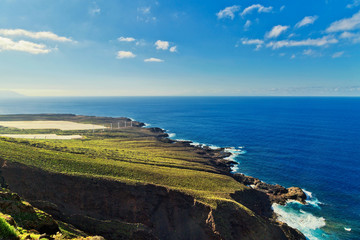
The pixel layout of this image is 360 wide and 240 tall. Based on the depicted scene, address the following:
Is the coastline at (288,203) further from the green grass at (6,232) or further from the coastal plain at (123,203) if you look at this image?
the green grass at (6,232)

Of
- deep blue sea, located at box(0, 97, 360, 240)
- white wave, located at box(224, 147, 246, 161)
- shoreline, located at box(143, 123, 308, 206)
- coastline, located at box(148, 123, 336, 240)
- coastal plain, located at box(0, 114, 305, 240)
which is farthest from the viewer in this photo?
white wave, located at box(224, 147, 246, 161)

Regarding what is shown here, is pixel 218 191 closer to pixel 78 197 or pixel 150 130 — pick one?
pixel 78 197

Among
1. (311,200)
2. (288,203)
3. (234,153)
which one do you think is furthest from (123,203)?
(234,153)

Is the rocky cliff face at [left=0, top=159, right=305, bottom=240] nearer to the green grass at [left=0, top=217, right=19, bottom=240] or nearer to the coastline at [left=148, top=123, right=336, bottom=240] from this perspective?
the coastline at [left=148, top=123, right=336, bottom=240]

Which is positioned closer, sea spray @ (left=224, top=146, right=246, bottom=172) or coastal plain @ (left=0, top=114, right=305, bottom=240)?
coastal plain @ (left=0, top=114, right=305, bottom=240)

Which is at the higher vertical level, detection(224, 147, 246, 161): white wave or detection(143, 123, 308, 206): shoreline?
detection(224, 147, 246, 161): white wave

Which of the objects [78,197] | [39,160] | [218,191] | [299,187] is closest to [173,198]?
[218,191]

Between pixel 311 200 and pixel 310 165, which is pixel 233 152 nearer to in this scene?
pixel 310 165

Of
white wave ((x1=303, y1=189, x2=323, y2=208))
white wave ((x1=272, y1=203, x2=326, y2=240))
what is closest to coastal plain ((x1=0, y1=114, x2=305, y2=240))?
white wave ((x1=272, y1=203, x2=326, y2=240))
